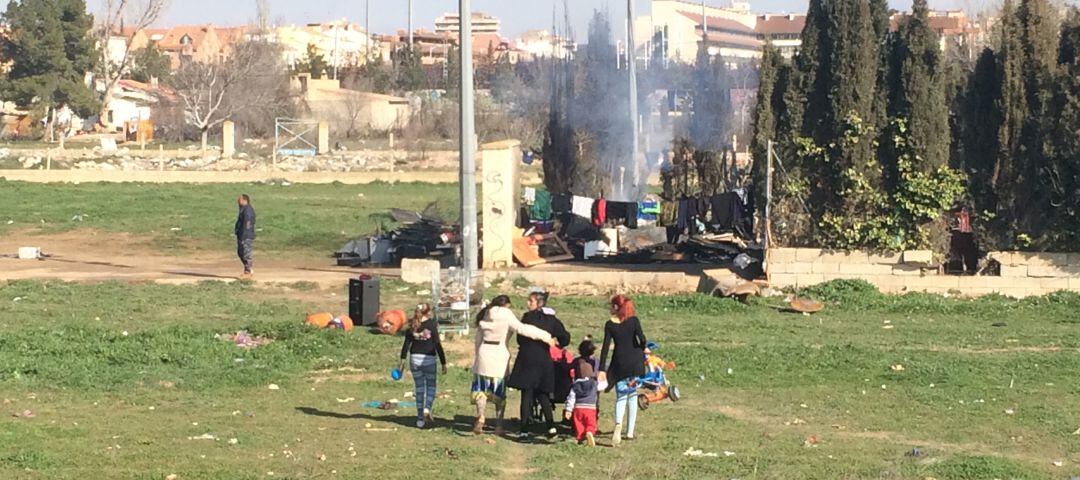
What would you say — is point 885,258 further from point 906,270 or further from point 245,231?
point 245,231

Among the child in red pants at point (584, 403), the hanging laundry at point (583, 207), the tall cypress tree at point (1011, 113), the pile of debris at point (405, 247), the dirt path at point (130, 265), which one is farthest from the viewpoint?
the hanging laundry at point (583, 207)

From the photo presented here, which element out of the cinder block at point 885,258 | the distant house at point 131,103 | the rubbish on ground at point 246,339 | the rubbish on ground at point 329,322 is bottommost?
the rubbish on ground at point 246,339

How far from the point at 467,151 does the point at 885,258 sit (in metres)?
6.87

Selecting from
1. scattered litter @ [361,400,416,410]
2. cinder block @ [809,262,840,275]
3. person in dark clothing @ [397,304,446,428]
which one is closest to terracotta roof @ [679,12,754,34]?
cinder block @ [809,262,840,275]

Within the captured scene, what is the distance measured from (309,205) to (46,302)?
21.1 m

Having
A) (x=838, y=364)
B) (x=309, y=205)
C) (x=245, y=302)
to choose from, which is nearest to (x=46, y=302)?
(x=245, y=302)

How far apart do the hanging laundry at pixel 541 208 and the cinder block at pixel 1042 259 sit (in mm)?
10178

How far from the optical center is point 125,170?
5622 cm

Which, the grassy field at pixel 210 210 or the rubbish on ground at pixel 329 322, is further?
the grassy field at pixel 210 210

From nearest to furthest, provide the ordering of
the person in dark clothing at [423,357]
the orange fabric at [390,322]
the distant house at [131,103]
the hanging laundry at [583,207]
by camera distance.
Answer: the person in dark clothing at [423,357]
the orange fabric at [390,322]
the hanging laundry at [583,207]
the distant house at [131,103]

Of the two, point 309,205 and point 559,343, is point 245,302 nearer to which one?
point 559,343

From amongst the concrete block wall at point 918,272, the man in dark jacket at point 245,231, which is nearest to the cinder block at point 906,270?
the concrete block wall at point 918,272

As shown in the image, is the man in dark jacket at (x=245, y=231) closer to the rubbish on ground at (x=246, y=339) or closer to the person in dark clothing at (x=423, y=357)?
the rubbish on ground at (x=246, y=339)

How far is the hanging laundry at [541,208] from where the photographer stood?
31094 mm
